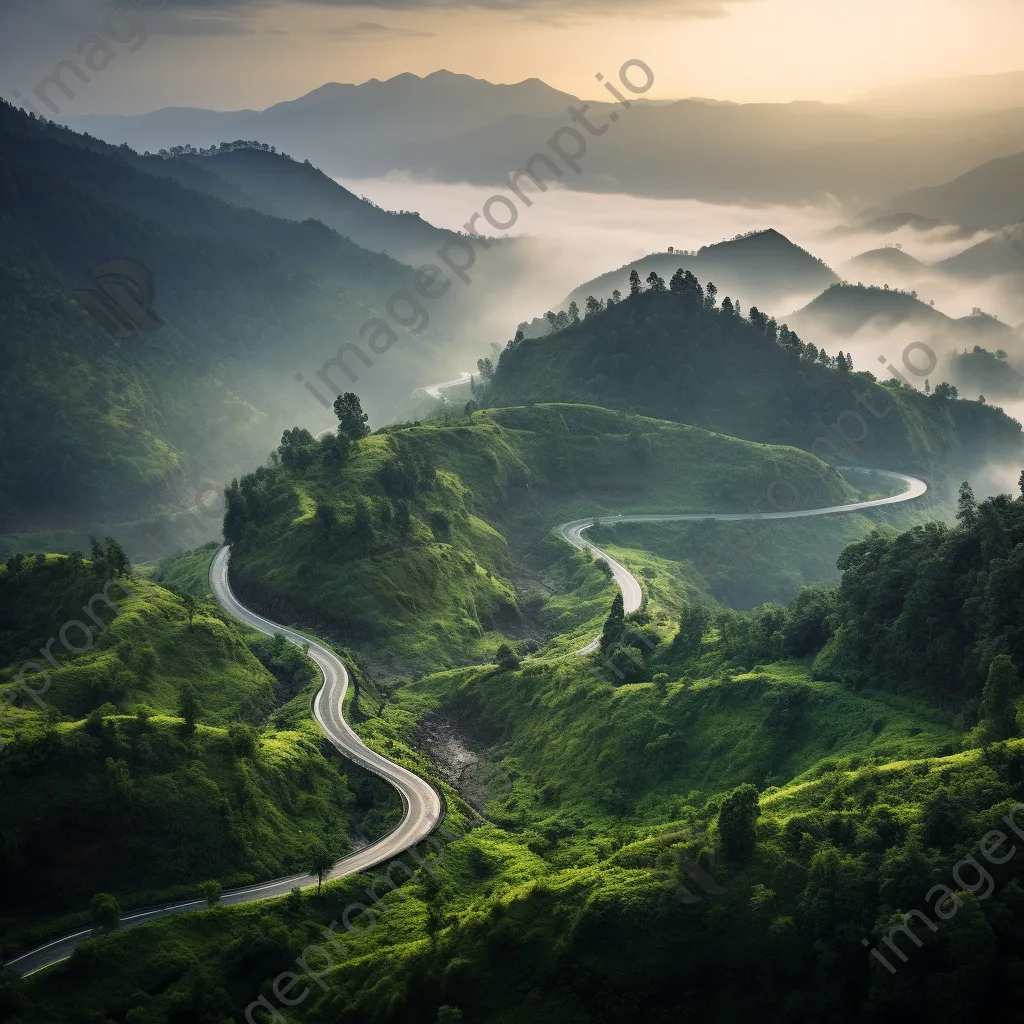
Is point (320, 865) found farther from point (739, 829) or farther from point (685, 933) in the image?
point (739, 829)

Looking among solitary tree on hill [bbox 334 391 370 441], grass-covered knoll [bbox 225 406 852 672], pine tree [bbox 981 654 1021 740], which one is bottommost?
pine tree [bbox 981 654 1021 740]

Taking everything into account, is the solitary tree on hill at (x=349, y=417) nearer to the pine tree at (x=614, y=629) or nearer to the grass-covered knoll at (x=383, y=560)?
the grass-covered knoll at (x=383, y=560)

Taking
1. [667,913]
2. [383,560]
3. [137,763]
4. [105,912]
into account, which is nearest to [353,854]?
[137,763]

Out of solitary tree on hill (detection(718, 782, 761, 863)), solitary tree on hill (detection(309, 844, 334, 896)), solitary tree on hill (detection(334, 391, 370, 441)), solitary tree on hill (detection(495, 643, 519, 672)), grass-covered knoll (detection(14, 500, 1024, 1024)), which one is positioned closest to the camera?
grass-covered knoll (detection(14, 500, 1024, 1024))

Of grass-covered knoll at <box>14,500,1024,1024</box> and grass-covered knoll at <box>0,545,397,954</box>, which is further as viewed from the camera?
grass-covered knoll at <box>0,545,397,954</box>

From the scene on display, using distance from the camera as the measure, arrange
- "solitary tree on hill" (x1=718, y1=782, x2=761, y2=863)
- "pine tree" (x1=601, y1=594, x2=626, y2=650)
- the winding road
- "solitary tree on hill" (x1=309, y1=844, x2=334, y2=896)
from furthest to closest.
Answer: "pine tree" (x1=601, y1=594, x2=626, y2=650), "solitary tree on hill" (x1=309, y1=844, x2=334, y2=896), the winding road, "solitary tree on hill" (x1=718, y1=782, x2=761, y2=863)

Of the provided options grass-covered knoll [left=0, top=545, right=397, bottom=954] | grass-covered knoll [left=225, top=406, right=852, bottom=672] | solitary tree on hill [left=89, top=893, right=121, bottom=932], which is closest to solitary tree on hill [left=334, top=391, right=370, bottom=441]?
grass-covered knoll [left=225, top=406, right=852, bottom=672]

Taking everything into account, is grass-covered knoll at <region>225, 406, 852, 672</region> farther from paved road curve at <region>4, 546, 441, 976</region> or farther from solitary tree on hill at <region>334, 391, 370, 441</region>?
paved road curve at <region>4, 546, 441, 976</region>
